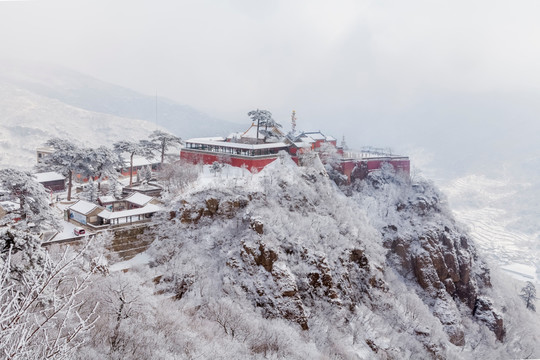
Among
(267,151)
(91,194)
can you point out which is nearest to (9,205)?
(91,194)

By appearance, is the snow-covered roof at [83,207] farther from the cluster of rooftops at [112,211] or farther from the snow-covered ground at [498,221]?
the snow-covered ground at [498,221]

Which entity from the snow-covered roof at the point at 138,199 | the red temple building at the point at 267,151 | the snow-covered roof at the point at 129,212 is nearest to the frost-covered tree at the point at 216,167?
the red temple building at the point at 267,151

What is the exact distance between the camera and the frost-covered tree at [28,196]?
82.1ft

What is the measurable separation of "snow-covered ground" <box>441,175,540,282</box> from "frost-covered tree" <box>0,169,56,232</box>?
90574 mm

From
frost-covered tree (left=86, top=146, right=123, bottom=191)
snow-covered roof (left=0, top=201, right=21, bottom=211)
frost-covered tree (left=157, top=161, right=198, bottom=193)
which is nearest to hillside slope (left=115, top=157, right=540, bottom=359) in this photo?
frost-covered tree (left=157, top=161, right=198, bottom=193)

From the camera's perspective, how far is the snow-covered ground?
311 ft

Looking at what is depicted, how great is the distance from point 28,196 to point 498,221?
13527cm

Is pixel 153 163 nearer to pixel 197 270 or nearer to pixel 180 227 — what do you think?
pixel 180 227

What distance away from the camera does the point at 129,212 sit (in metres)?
32.5

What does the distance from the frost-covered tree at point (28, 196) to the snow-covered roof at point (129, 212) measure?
525 cm

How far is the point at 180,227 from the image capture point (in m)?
34.1

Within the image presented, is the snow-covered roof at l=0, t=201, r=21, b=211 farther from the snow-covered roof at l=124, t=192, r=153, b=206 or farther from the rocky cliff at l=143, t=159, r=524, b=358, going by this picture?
the rocky cliff at l=143, t=159, r=524, b=358

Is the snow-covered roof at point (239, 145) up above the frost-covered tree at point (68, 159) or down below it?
above

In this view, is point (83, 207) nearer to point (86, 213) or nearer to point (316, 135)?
point (86, 213)
